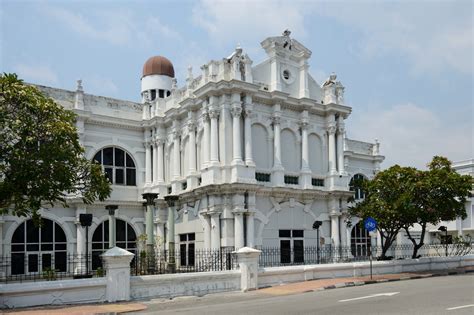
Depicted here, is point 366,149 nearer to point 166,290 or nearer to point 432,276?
point 432,276

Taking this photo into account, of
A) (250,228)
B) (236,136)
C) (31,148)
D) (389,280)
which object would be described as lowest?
(389,280)

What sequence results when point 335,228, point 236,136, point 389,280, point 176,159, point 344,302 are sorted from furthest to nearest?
point 176,159 < point 335,228 < point 236,136 < point 389,280 < point 344,302

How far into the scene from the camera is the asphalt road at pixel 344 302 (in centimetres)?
1321

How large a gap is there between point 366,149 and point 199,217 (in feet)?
59.3

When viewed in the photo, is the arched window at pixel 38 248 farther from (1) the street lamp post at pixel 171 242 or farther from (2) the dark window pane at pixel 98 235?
(1) the street lamp post at pixel 171 242

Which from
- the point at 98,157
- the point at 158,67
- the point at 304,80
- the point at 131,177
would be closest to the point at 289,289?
the point at 304,80

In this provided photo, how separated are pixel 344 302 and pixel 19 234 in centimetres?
2162

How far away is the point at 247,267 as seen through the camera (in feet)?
66.6

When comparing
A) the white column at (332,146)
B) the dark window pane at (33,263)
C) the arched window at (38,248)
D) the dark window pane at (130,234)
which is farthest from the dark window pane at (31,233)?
the white column at (332,146)

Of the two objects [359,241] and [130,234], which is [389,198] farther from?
[130,234]

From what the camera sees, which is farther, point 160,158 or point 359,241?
point 359,241

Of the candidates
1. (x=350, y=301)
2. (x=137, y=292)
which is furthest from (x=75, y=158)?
(x=350, y=301)

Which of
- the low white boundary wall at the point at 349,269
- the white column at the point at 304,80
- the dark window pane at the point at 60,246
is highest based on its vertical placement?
the white column at the point at 304,80

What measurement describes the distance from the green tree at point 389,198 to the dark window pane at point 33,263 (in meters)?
18.5
